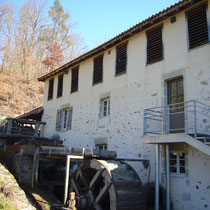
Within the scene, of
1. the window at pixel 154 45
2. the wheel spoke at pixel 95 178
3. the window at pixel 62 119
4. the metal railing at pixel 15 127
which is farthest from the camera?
the metal railing at pixel 15 127

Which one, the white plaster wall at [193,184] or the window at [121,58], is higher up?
the window at [121,58]

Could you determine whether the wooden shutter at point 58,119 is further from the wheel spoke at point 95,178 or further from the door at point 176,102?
the door at point 176,102

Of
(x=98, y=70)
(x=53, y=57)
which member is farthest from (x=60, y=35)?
(x=98, y=70)

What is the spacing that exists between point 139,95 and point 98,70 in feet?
9.72

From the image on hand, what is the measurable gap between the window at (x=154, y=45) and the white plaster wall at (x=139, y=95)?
0.17m

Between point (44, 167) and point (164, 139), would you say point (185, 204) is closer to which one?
point (164, 139)

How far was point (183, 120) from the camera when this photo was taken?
7.21 meters

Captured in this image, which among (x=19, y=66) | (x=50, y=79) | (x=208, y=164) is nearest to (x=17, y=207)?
(x=208, y=164)

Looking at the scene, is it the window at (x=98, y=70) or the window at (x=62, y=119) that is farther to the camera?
the window at (x=62, y=119)

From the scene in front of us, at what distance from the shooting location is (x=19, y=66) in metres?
26.8

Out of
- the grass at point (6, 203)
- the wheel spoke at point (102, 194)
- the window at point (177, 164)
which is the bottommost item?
the grass at point (6, 203)

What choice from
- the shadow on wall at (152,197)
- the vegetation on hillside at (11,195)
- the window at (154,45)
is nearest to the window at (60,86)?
the vegetation on hillside at (11,195)

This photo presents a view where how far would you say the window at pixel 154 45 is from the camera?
828 cm

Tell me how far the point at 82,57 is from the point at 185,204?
7.80 meters
